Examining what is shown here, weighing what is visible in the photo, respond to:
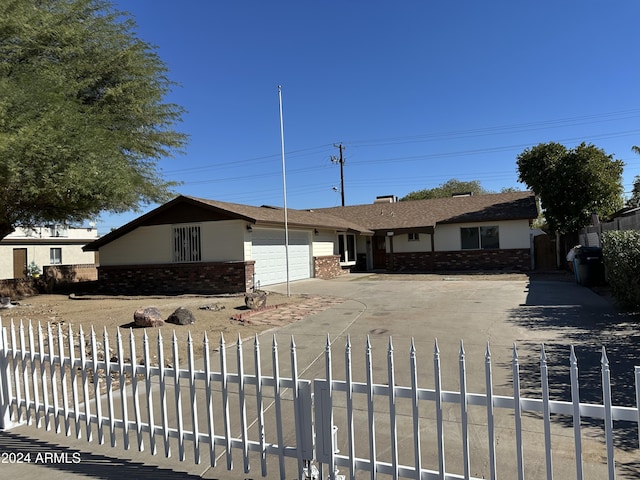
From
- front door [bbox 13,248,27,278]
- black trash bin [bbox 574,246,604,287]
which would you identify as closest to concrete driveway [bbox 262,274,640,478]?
black trash bin [bbox 574,246,604,287]

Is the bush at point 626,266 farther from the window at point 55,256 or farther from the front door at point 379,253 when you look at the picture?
the window at point 55,256

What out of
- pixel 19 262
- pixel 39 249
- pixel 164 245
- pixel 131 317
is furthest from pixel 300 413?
pixel 39 249

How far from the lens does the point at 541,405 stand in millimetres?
2623

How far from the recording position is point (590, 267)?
1522cm

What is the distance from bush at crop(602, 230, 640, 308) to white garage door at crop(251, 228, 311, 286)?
11861 mm

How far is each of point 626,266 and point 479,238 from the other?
1722cm

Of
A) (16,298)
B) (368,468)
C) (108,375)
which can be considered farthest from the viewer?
(16,298)

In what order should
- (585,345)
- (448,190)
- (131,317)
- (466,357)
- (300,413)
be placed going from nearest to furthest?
1. (300,413)
2. (466,357)
3. (585,345)
4. (131,317)
5. (448,190)

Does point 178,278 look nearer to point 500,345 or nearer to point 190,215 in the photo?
point 190,215

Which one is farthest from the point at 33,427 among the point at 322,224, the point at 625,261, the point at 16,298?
the point at 322,224

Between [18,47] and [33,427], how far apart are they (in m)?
12.0

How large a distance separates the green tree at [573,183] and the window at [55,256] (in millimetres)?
32128

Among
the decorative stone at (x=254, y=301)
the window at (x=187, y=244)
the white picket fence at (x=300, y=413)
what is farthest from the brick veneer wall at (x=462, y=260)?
the white picket fence at (x=300, y=413)

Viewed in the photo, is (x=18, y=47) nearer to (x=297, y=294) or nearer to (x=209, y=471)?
(x=297, y=294)
